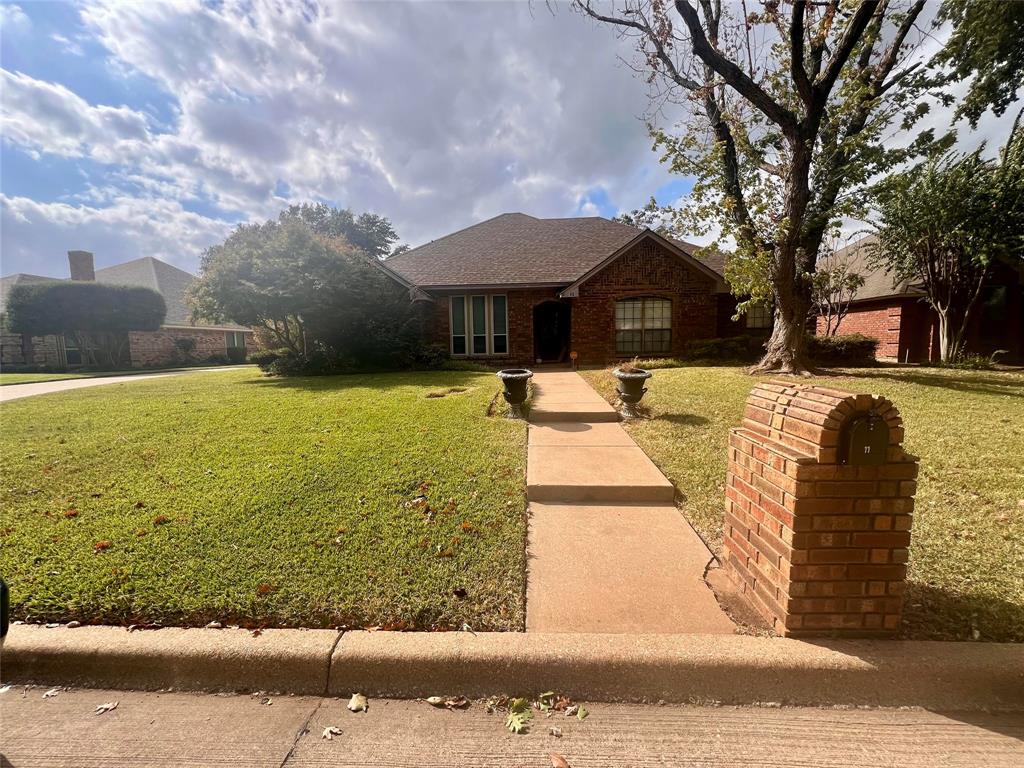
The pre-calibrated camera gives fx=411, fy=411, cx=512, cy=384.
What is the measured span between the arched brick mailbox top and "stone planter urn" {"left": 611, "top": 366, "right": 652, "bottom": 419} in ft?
13.0

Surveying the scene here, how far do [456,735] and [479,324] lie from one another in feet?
44.7

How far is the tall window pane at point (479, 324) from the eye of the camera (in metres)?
14.7

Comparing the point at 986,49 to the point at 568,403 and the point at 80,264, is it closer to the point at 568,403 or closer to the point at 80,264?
the point at 568,403

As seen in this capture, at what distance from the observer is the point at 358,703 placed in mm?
1854

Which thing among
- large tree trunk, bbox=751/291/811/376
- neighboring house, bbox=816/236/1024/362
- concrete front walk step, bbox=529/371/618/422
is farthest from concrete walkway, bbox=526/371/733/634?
neighboring house, bbox=816/236/1024/362

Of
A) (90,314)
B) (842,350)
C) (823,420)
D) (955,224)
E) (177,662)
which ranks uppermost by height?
(955,224)

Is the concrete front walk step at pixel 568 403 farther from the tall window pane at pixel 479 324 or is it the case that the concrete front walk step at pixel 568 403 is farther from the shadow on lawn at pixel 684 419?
the tall window pane at pixel 479 324

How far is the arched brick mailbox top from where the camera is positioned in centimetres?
188

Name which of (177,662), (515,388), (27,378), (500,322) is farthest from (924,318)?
(27,378)

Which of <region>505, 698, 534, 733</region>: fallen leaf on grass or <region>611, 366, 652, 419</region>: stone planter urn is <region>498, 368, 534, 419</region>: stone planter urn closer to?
<region>611, 366, 652, 419</region>: stone planter urn

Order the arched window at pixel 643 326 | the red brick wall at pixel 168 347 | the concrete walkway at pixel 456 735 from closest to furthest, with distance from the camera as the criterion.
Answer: the concrete walkway at pixel 456 735, the arched window at pixel 643 326, the red brick wall at pixel 168 347

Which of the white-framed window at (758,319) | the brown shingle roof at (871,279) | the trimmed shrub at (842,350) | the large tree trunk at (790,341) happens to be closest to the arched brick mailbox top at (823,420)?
the large tree trunk at (790,341)

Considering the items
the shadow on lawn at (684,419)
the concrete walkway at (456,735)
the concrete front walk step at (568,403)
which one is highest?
the concrete front walk step at (568,403)

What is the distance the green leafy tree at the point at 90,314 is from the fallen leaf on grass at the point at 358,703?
27.2 m
